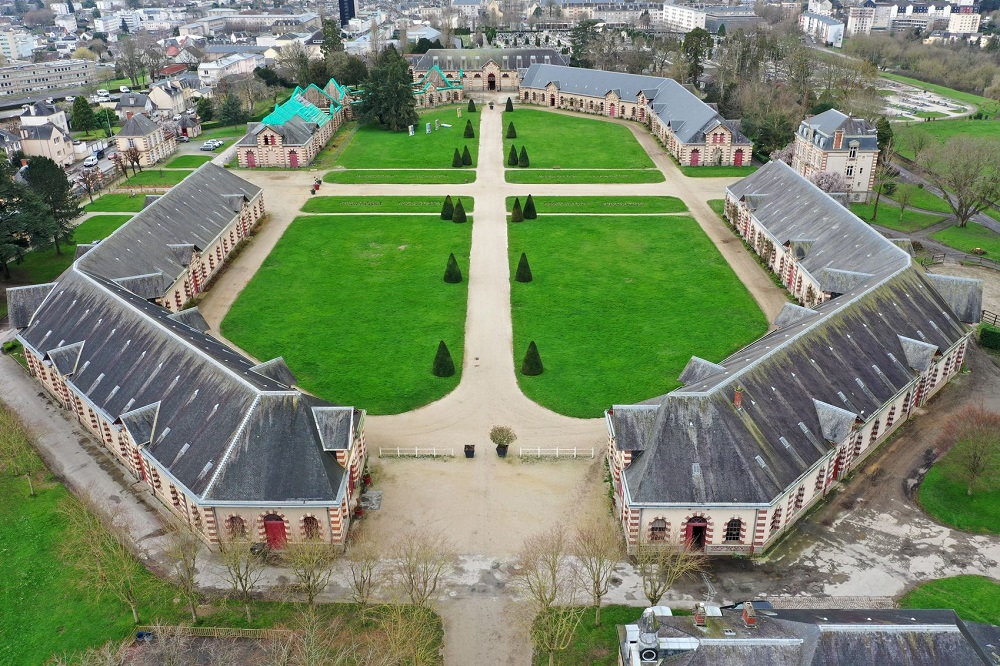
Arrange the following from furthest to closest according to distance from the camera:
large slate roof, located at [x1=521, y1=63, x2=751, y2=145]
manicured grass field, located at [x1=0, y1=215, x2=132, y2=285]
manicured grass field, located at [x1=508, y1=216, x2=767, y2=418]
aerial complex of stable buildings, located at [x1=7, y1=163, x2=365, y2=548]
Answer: large slate roof, located at [x1=521, y1=63, x2=751, y2=145] < manicured grass field, located at [x1=0, y1=215, x2=132, y2=285] < manicured grass field, located at [x1=508, y1=216, x2=767, y2=418] < aerial complex of stable buildings, located at [x1=7, y1=163, x2=365, y2=548]

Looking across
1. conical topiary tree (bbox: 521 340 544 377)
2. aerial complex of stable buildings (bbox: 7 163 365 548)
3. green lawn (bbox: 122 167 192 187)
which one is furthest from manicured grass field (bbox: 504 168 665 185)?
aerial complex of stable buildings (bbox: 7 163 365 548)

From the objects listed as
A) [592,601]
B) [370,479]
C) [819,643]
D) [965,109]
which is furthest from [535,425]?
[965,109]

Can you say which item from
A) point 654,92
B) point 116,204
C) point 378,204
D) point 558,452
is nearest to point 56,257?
point 116,204

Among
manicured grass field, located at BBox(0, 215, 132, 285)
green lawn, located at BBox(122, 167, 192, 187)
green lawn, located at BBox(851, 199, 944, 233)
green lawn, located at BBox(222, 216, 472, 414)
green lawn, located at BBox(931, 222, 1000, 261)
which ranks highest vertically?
green lawn, located at BBox(122, 167, 192, 187)

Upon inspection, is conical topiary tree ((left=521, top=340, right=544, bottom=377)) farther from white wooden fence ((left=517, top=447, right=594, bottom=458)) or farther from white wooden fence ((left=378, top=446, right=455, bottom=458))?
white wooden fence ((left=378, top=446, right=455, bottom=458))

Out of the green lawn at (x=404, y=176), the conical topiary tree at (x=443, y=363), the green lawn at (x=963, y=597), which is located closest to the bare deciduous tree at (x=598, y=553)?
the green lawn at (x=963, y=597)

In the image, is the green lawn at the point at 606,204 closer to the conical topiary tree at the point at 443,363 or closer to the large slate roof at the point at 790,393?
the large slate roof at the point at 790,393

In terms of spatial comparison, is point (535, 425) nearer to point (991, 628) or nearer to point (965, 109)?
point (991, 628)
